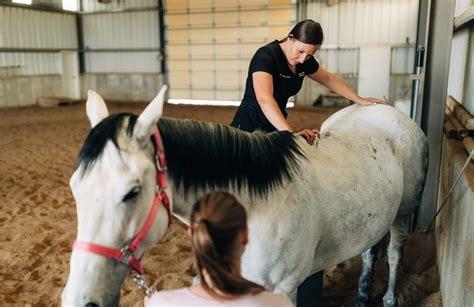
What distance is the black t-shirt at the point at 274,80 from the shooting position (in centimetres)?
244

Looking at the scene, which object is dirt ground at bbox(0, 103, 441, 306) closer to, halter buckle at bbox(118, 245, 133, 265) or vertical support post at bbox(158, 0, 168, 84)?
halter buckle at bbox(118, 245, 133, 265)

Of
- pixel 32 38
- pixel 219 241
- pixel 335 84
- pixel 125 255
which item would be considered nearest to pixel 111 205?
pixel 125 255

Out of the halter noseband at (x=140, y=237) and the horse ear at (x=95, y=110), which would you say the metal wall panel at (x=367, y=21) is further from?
the halter noseband at (x=140, y=237)

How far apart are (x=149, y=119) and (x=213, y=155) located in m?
0.34

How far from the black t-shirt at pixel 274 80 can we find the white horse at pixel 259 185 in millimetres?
375

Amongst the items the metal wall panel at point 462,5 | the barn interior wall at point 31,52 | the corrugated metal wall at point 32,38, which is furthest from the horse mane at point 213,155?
the corrugated metal wall at point 32,38

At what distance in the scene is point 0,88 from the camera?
47.2ft

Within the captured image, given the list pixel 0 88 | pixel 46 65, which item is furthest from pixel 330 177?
pixel 46 65

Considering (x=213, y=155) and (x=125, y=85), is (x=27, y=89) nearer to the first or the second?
(x=125, y=85)

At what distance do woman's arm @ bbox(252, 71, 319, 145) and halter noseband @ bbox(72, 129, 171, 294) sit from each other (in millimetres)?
876

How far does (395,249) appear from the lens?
295 centimetres

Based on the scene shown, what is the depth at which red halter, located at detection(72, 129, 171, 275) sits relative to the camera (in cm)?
132

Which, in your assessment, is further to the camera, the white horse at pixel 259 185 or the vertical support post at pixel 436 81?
the vertical support post at pixel 436 81

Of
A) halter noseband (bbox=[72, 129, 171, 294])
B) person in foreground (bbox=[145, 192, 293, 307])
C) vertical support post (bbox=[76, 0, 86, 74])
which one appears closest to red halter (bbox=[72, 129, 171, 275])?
halter noseband (bbox=[72, 129, 171, 294])
